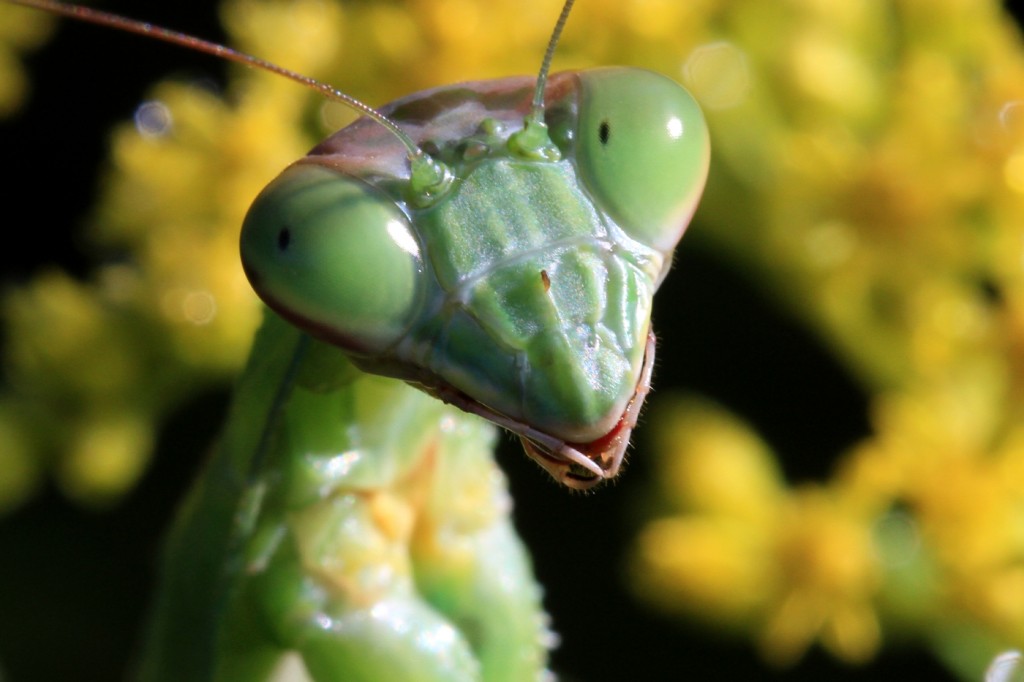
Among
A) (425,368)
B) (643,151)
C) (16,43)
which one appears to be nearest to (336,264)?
(425,368)

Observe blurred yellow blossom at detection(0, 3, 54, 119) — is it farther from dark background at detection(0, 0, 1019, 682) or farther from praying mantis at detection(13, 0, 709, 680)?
praying mantis at detection(13, 0, 709, 680)

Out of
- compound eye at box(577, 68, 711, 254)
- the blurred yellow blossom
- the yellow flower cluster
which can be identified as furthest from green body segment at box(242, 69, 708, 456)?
the blurred yellow blossom

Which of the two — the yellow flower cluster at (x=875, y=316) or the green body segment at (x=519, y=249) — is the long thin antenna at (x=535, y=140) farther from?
the yellow flower cluster at (x=875, y=316)

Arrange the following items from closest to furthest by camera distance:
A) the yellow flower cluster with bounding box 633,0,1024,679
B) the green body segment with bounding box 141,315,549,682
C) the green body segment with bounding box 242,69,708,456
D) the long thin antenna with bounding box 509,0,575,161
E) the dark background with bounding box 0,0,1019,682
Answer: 1. the green body segment with bounding box 242,69,708,456
2. the long thin antenna with bounding box 509,0,575,161
3. the green body segment with bounding box 141,315,549,682
4. the yellow flower cluster with bounding box 633,0,1024,679
5. the dark background with bounding box 0,0,1019,682

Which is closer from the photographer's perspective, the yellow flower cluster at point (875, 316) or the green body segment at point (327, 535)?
the green body segment at point (327, 535)

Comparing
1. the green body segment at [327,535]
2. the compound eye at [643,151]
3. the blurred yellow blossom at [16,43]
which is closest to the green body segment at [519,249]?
the compound eye at [643,151]

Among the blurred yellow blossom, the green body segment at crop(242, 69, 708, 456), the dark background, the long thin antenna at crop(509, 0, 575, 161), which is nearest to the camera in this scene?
the green body segment at crop(242, 69, 708, 456)

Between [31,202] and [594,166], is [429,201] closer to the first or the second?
[594,166]

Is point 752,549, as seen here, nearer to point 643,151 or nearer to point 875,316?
point 875,316
